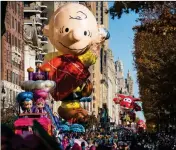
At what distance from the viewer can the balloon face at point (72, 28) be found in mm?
20391

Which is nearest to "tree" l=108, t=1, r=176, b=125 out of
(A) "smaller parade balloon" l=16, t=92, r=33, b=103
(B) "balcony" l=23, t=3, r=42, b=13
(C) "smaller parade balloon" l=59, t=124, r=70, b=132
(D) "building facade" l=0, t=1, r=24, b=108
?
(A) "smaller parade balloon" l=16, t=92, r=33, b=103

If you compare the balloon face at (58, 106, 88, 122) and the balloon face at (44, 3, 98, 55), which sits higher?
the balloon face at (44, 3, 98, 55)

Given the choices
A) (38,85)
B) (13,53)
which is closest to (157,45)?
(38,85)

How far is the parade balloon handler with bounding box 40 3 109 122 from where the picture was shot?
67.1 feet

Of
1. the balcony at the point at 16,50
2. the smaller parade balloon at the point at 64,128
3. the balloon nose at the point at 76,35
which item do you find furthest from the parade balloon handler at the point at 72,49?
the balcony at the point at 16,50

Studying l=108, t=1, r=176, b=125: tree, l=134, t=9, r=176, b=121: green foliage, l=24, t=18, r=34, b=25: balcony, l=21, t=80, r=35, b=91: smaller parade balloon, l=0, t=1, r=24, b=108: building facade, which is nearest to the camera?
l=108, t=1, r=176, b=125: tree

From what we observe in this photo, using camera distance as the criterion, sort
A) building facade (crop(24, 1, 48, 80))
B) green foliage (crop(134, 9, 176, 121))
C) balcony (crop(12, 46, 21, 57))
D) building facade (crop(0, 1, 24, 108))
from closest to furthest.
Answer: green foliage (crop(134, 9, 176, 121))
building facade (crop(0, 1, 24, 108))
balcony (crop(12, 46, 21, 57))
building facade (crop(24, 1, 48, 80))

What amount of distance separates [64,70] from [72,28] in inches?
125

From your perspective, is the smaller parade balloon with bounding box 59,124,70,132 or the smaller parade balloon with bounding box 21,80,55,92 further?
the smaller parade balloon with bounding box 59,124,70,132

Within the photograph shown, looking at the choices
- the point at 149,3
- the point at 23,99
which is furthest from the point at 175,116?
the point at 149,3

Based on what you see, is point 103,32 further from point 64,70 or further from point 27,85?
point 27,85

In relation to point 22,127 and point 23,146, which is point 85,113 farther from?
point 23,146

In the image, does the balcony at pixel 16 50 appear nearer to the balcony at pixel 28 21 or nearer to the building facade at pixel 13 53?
the building facade at pixel 13 53

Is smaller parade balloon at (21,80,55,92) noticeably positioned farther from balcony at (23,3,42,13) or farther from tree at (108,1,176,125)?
balcony at (23,3,42,13)
